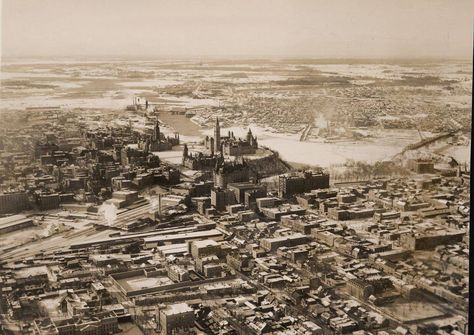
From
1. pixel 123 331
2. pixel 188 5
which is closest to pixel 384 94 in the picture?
pixel 188 5

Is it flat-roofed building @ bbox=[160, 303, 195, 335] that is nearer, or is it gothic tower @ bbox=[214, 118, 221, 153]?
flat-roofed building @ bbox=[160, 303, 195, 335]

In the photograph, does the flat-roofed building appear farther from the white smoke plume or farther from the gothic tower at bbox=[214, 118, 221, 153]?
the gothic tower at bbox=[214, 118, 221, 153]

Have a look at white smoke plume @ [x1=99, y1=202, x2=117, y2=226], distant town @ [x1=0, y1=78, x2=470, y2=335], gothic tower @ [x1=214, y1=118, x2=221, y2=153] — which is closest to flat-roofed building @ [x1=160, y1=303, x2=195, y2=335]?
distant town @ [x1=0, y1=78, x2=470, y2=335]

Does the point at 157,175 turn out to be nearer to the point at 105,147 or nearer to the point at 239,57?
the point at 105,147

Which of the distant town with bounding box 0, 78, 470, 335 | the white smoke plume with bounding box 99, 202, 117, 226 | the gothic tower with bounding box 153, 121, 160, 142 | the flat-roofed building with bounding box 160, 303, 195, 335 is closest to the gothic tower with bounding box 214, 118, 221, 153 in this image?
the distant town with bounding box 0, 78, 470, 335

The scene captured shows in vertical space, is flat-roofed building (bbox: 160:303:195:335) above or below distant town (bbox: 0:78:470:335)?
below

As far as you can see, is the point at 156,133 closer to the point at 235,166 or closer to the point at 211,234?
the point at 235,166

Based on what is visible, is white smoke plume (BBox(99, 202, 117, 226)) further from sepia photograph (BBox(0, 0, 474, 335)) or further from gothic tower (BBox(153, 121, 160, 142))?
gothic tower (BBox(153, 121, 160, 142))

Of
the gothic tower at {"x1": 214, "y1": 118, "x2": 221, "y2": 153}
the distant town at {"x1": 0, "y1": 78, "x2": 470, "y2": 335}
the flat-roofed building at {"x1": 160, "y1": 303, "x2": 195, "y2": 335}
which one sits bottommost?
the flat-roofed building at {"x1": 160, "y1": 303, "x2": 195, "y2": 335}
